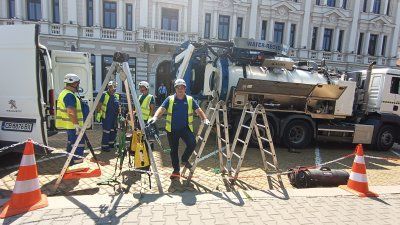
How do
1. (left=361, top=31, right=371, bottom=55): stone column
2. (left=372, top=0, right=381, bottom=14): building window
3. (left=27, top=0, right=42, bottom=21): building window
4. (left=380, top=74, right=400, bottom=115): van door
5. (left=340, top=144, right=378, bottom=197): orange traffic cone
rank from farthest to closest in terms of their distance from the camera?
(left=372, top=0, right=381, bottom=14): building window < (left=361, top=31, right=371, bottom=55): stone column < (left=27, top=0, right=42, bottom=21): building window < (left=380, top=74, right=400, bottom=115): van door < (left=340, top=144, right=378, bottom=197): orange traffic cone

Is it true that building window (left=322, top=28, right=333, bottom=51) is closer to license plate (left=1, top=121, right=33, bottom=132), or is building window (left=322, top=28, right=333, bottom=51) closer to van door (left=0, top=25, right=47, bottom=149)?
van door (left=0, top=25, right=47, bottom=149)

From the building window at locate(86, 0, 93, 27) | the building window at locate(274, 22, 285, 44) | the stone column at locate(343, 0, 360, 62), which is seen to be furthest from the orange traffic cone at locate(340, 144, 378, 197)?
the stone column at locate(343, 0, 360, 62)

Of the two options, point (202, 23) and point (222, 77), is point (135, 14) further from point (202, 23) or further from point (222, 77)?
point (222, 77)

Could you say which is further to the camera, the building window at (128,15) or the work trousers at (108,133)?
the building window at (128,15)

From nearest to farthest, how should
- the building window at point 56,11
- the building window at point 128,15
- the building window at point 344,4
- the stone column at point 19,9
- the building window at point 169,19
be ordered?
the stone column at point 19,9 → the building window at point 56,11 → the building window at point 128,15 → the building window at point 169,19 → the building window at point 344,4

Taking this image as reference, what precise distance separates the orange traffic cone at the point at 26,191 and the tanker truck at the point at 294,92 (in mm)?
5097

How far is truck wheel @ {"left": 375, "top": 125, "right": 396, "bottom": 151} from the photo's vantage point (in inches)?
357

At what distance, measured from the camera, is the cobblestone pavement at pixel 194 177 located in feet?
15.3

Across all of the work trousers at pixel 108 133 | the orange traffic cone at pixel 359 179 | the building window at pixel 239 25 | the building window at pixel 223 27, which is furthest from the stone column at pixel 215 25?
the orange traffic cone at pixel 359 179

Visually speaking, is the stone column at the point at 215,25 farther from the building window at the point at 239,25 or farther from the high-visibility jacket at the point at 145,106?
the high-visibility jacket at the point at 145,106

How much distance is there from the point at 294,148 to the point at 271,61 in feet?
8.95

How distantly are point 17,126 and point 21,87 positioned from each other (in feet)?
2.50

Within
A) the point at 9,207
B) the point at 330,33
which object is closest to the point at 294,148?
the point at 9,207

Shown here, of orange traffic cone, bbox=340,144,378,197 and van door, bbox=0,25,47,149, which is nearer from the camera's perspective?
orange traffic cone, bbox=340,144,378,197
